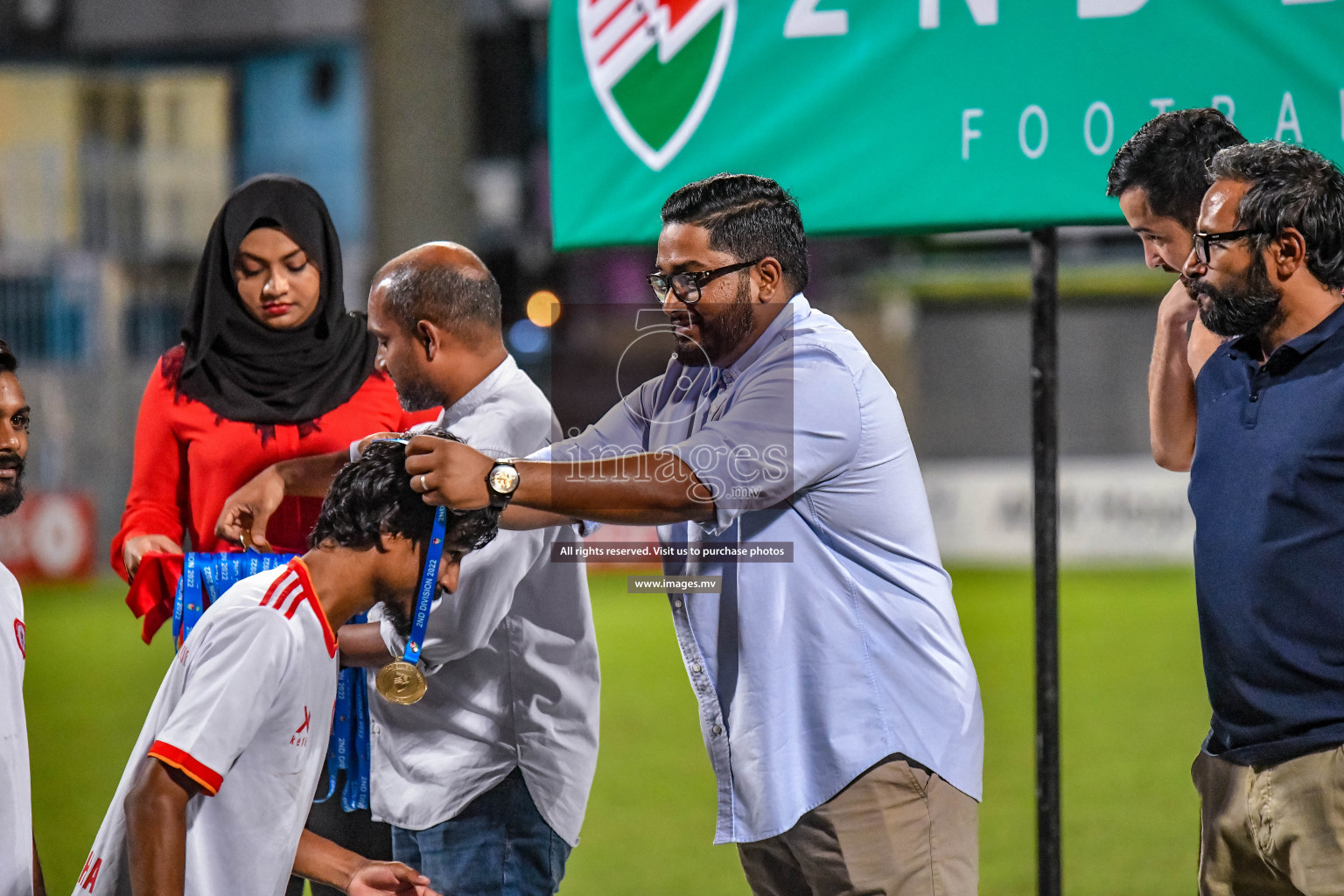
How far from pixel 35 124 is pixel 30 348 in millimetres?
5863

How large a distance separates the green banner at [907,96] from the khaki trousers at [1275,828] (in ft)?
3.99

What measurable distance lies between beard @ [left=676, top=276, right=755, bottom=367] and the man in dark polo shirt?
0.80m

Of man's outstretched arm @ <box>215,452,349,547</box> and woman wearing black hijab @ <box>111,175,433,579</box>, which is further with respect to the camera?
woman wearing black hijab @ <box>111,175,433,579</box>

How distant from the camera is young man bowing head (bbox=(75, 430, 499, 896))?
203 cm

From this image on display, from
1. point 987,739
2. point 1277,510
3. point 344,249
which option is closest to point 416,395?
point 1277,510

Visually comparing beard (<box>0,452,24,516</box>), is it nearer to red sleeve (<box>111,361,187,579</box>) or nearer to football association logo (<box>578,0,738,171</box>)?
red sleeve (<box>111,361,187,579</box>)

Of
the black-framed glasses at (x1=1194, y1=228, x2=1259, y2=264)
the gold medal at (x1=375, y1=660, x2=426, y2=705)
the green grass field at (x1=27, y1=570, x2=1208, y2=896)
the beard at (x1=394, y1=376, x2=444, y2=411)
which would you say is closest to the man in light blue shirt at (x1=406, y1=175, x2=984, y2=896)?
the gold medal at (x1=375, y1=660, x2=426, y2=705)

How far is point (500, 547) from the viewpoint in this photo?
2.65 m

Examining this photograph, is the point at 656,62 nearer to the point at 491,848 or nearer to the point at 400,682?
the point at 400,682

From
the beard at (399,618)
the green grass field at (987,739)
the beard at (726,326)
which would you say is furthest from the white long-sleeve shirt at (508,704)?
the green grass field at (987,739)

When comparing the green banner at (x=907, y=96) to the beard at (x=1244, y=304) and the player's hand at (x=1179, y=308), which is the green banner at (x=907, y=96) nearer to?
the player's hand at (x=1179, y=308)

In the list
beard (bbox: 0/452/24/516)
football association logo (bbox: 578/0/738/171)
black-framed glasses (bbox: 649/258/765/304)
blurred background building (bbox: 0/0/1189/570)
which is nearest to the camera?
black-framed glasses (bbox: 649/258/765/304)

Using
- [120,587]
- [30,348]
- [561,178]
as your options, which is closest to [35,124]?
[30,348]

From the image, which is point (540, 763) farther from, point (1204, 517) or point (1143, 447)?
point (1143, 447)
